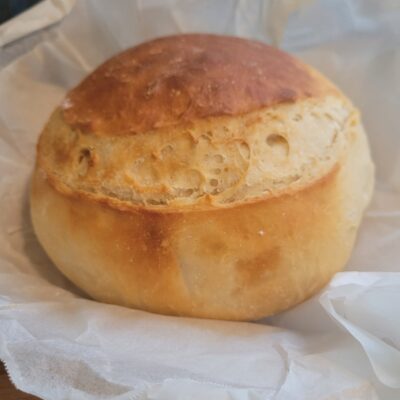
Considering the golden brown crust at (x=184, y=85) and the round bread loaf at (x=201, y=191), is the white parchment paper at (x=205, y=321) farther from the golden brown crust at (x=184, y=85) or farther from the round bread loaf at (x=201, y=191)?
the golden brown crust at (x=184, y=85)

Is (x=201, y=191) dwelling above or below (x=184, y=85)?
below

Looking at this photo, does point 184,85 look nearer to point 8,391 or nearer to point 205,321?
point 205,321

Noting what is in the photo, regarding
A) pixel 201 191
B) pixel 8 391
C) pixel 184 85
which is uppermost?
pixel 184 85

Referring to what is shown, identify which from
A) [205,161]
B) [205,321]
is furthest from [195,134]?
[205,321]

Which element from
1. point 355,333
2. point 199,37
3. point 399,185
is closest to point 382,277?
point 355,333

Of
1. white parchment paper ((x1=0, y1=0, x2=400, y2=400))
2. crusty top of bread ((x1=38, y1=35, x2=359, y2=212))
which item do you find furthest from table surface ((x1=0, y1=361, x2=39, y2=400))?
crusty top of bread ((x1=38, y1=35, x2=359, y2=212))

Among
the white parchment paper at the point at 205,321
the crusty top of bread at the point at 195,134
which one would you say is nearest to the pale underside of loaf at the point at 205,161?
the crusty top of bread at the point at 195,134

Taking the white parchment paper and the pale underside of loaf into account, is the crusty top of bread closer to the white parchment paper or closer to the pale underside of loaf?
the pale underside of loaf
